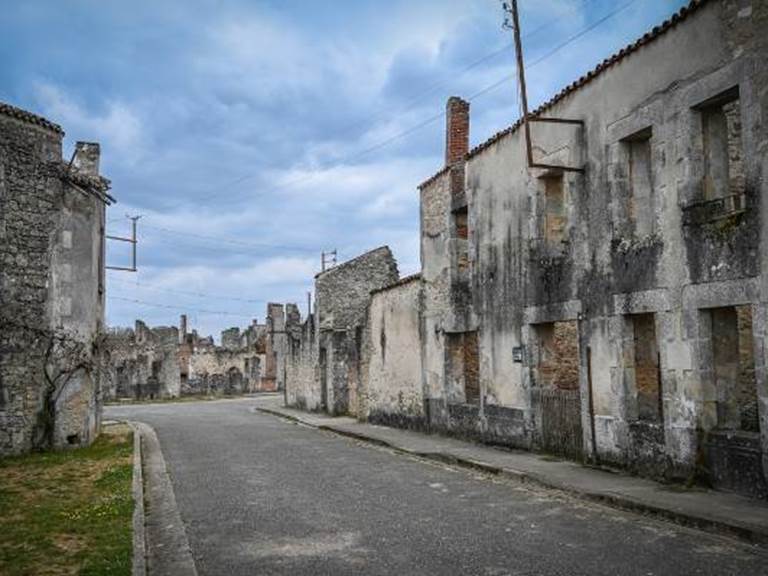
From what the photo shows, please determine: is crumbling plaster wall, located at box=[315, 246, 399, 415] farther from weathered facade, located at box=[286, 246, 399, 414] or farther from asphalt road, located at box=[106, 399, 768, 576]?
asphalt road, located at box=[106, 399, 768, 576]

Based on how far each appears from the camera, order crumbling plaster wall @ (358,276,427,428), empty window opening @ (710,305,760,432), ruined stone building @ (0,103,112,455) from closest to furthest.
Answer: empty window opening @ (710,305,760,432) → ruined stone building @ (0,103,112,455) → crumbling plaster wall @ (358,276,427,428)

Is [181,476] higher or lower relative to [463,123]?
lower

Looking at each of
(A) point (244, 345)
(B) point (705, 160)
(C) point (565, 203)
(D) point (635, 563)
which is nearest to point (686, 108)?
(B) point (705, 160)

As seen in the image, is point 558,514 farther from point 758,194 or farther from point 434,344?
point 434,344

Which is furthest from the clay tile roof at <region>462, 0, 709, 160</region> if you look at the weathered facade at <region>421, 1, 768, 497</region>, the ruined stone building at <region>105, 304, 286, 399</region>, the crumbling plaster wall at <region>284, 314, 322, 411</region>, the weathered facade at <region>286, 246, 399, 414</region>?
the ruined stone building at <region>105, 304, 286, 399</region>

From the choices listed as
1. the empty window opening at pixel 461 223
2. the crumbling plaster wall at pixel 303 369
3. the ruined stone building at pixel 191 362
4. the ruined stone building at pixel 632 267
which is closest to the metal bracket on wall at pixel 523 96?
the ruined stone building at pixel 632 267

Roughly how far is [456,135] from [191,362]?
4360 centimetres

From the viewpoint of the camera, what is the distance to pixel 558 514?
32.3 feet

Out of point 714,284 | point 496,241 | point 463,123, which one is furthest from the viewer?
point 463,123

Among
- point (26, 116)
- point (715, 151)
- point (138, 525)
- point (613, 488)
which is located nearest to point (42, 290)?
point (26, 116)

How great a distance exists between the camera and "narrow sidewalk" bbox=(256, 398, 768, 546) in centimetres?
876

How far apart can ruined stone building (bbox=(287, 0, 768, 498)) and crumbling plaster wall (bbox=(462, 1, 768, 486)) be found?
3cm

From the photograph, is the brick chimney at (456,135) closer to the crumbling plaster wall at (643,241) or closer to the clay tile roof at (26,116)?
the crumbling plaster wall at (643,241)

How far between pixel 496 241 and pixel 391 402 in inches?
319
